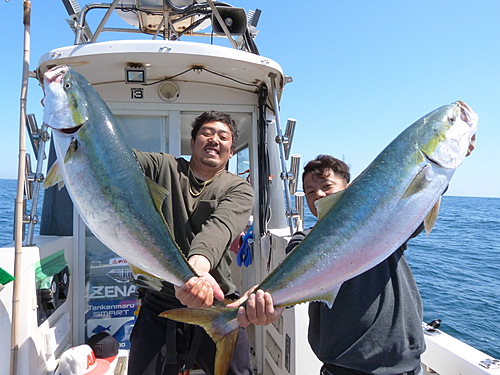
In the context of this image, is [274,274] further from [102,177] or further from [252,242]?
[252,242]

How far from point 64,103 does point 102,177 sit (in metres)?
0.36

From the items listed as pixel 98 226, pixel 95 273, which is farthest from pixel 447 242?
pixel 98 226

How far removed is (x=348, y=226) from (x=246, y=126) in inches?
135

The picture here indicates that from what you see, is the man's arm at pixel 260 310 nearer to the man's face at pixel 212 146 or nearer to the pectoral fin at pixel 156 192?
the pectoral fin at pixel 156 192

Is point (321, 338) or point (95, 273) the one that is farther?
point (95, 273)

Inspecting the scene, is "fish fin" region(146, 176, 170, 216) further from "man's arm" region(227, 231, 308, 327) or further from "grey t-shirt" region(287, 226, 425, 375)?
"grey t-shirt" region(287, 226, 425, 375)

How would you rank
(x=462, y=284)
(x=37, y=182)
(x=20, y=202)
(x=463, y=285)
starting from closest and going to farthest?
(x=20, y=202)
(x=37, y=182)
(x=463, y=285)
(x=462, y=284)

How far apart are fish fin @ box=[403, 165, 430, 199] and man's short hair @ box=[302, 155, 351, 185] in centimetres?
73

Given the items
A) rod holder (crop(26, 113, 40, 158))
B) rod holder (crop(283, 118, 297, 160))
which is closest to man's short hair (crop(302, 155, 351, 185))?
rod holder (crop(283, 118, 297, 160))

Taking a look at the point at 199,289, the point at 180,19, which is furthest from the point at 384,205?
the point at 180,19

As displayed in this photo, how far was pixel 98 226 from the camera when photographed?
154 cm

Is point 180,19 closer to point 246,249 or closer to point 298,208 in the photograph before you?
point 298,208

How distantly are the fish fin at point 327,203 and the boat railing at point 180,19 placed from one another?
3.03 metres

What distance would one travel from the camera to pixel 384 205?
1567 mm
